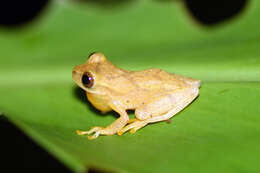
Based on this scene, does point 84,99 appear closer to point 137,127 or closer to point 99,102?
point 99,102

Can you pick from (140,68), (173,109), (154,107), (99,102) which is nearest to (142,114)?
(154,107)

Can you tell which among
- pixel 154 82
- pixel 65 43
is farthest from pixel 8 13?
pixel 154 82

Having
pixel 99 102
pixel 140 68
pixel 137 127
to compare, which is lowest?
pixel 137 127

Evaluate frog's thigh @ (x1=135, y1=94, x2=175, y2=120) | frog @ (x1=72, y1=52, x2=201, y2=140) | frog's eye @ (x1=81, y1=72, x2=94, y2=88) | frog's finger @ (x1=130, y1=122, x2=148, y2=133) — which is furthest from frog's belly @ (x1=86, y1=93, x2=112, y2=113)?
frog's finger @ (x1=130, y1=122, x2=148, y2=133)

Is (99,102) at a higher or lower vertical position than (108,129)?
higher

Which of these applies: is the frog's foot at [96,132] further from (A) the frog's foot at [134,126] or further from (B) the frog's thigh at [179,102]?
(B) the frog's thigh at [179,102]

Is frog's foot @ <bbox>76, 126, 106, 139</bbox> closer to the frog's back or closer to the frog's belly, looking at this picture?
the frog's belly

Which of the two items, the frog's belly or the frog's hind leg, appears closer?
the frog's hind leg

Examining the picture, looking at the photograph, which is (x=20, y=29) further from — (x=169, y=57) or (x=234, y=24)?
(x=234, y=24)
